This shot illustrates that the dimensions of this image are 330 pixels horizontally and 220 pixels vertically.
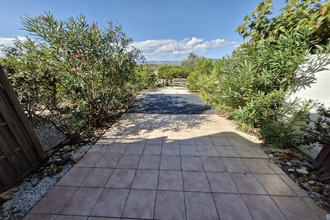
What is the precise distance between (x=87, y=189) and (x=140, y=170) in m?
0.79

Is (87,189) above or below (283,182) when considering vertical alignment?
above

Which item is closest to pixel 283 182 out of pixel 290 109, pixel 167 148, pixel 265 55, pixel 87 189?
pixel 290 109

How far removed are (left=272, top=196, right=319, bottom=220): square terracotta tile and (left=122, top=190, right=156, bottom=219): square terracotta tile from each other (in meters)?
1.64

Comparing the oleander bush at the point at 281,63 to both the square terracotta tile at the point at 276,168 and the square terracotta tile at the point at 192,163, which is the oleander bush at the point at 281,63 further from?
the square terracotta tile at the point at 192,163

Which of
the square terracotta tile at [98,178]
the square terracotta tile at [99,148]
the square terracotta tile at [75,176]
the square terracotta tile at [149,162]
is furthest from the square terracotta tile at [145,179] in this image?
the square terracotta tile at [99,148]

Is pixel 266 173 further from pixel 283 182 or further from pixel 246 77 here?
pixel 246 77

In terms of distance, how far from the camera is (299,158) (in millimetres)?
2336

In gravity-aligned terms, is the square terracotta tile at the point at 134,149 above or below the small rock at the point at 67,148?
below

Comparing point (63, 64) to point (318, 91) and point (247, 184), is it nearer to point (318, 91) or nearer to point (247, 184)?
point (247, 184)

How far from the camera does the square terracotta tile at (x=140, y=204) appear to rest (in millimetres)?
1411

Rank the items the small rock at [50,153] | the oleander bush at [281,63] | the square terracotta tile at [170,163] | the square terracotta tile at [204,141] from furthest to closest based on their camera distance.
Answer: the square terracotta tile at [204,141]
the small rock at [50,153]
the oleander bush at [281,63]
the square terracotta tile at [170,163]

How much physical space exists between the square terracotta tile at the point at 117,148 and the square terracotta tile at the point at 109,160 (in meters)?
0.10

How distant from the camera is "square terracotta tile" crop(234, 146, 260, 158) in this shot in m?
2.43

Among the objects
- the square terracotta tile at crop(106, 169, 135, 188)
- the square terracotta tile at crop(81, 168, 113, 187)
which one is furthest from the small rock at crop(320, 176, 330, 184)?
the square terracotta tile at crop(81, 168, 113, 187)
